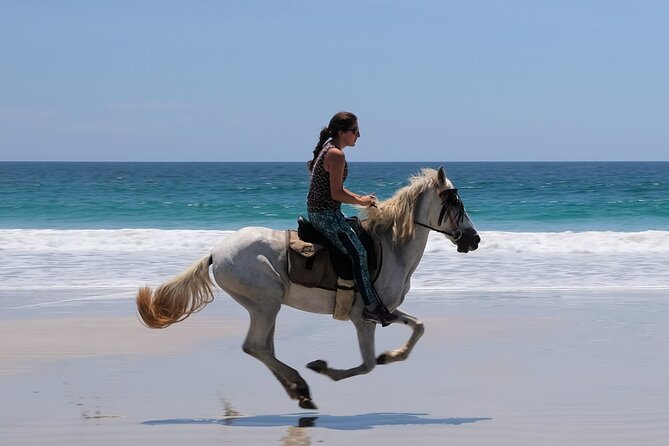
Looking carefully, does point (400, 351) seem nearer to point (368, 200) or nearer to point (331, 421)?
point (331, 421)

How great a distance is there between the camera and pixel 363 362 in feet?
21.3

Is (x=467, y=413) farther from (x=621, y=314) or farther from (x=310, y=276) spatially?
(x=621, y=314)

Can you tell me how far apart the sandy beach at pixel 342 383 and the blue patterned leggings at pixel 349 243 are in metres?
0.83

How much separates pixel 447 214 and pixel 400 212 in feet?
1.03

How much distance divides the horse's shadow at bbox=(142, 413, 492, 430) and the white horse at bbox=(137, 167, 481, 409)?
0.16 meters

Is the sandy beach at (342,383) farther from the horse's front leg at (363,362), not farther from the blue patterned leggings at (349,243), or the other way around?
the blue patterned leggings at (349,243)

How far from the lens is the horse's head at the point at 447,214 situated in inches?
258

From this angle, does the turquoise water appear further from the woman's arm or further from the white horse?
the woman's arm

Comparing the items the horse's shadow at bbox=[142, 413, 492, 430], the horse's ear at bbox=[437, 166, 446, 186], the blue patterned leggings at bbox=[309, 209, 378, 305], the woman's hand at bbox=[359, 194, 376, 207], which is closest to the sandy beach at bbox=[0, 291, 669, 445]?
the horse's shadow at bbox=[142, 413, 492, 430]

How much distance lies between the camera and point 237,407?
6.66 metres

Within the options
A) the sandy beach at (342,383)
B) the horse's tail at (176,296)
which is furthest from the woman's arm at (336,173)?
the sandy beach at (342,383)

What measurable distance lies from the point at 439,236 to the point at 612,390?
14.4m

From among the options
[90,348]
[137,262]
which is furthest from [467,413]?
[137,262]
